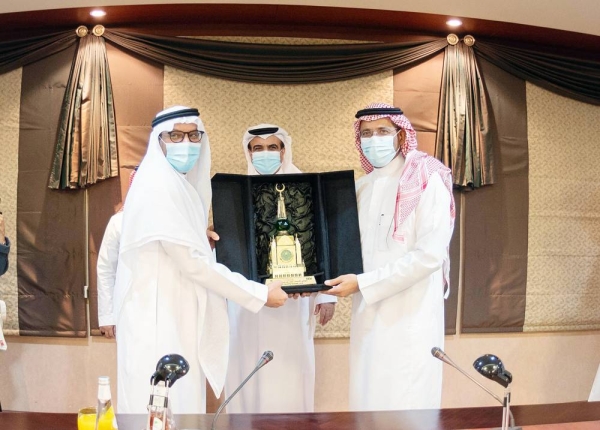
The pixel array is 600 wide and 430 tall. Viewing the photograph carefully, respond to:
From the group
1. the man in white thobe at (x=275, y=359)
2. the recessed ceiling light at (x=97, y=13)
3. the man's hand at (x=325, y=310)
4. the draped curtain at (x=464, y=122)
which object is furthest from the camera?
the draped curtain at (x=464, y=122)

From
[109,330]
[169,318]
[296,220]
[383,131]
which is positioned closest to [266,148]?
[296,220]

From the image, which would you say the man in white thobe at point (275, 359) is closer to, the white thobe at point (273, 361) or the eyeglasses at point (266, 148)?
the white thobe at point (273, 361)

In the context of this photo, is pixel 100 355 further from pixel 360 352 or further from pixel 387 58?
pixel 387 58

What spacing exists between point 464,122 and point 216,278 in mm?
2490

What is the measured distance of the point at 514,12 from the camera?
441cm

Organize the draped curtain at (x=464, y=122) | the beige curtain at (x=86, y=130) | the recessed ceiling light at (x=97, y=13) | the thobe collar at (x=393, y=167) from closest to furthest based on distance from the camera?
the thobe collar at (x=393, y=167) → the recessed ceiling light at (x=97, y=13) → the beige curtain at (x=86, y=130) → the draped curtain at (x=464, y=122)

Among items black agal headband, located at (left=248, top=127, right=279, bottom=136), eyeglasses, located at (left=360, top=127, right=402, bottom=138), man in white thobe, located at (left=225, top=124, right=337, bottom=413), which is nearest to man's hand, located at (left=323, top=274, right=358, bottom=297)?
man in white thobe, located at (left=225, top=124, right=337, bottom=413)

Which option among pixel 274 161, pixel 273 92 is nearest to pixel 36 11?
pixel 273 92

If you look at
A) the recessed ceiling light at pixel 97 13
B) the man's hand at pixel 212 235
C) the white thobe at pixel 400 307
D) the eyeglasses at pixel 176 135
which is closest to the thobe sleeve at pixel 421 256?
the white thobe at pixel 400 307

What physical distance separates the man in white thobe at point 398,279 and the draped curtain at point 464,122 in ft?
5.02

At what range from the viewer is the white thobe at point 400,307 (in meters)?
3.13

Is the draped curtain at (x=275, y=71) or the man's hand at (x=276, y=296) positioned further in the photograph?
the draped curtain at (x=275, y=71)

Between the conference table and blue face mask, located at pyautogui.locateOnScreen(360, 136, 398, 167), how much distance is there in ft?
4.56

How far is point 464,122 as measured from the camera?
4.84 metres
